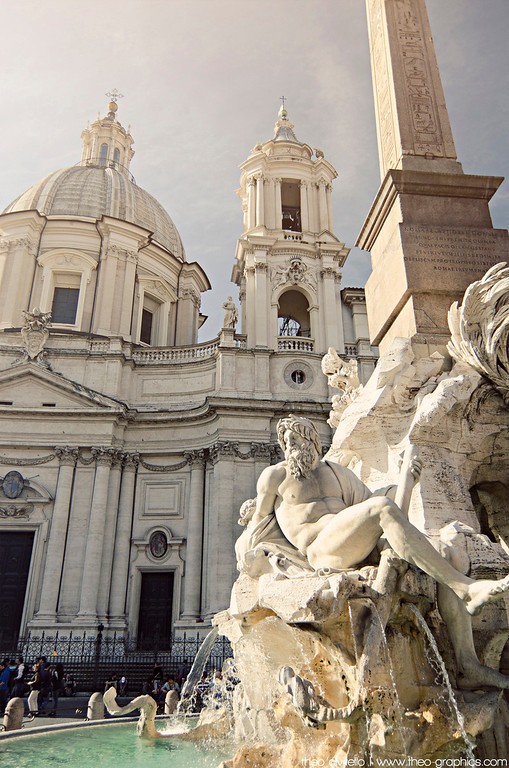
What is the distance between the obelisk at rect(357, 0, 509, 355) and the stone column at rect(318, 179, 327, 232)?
19.6 m

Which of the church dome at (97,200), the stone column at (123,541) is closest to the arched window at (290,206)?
the church dome at (97,200)

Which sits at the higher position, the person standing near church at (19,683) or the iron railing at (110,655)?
the iron railing at (110,655)

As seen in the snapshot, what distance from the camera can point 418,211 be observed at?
21.7ft

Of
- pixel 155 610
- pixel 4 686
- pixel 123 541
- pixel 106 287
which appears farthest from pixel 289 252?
pixel 4 686

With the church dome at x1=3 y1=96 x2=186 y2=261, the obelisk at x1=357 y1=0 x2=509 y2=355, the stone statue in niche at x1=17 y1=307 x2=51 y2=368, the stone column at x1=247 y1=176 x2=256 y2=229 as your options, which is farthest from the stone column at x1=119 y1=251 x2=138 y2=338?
the obelisk at x1=357 y1=0 x2=509 y2=355

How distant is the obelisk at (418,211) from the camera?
20.2ft

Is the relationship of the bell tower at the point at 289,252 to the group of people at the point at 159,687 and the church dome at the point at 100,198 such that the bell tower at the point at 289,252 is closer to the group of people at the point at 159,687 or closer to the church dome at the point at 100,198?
the church dome at the point at 100,198

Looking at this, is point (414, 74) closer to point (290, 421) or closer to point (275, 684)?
point (290, 421)

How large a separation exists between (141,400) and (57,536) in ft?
20.3

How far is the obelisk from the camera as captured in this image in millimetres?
6148

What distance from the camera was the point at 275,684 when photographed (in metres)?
4.42

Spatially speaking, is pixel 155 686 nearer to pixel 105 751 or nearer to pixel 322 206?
pixel 105 751

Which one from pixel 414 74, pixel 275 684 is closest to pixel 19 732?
pixel 275 684

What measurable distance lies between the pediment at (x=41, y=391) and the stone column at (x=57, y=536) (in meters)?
1.92
